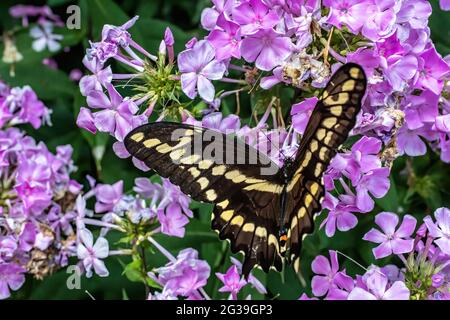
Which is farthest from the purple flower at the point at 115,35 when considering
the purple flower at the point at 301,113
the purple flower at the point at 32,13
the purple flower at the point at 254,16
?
the purple flower at the point at 32,13

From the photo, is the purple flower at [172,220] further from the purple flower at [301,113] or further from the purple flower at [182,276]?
the purple flower at [301,113]

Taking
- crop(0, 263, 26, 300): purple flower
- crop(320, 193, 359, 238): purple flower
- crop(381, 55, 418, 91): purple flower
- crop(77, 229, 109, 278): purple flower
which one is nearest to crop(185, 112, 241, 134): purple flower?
crop(320, 193, 359, 238): purple flower

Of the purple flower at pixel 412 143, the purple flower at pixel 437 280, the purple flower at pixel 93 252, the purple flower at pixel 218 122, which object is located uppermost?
the purple flower at pixel 218 122

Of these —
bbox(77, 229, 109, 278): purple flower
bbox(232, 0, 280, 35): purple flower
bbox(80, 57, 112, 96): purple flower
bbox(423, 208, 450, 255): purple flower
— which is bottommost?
bbox(77, 229, 109, 278): purple flower

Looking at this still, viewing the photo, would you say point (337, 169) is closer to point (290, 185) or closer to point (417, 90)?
point (290, 185)

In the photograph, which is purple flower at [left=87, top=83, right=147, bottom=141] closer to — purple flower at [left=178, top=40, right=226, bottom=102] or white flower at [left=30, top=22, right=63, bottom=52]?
purple flower at [left=178, top=40, right=226, bottom=102]
